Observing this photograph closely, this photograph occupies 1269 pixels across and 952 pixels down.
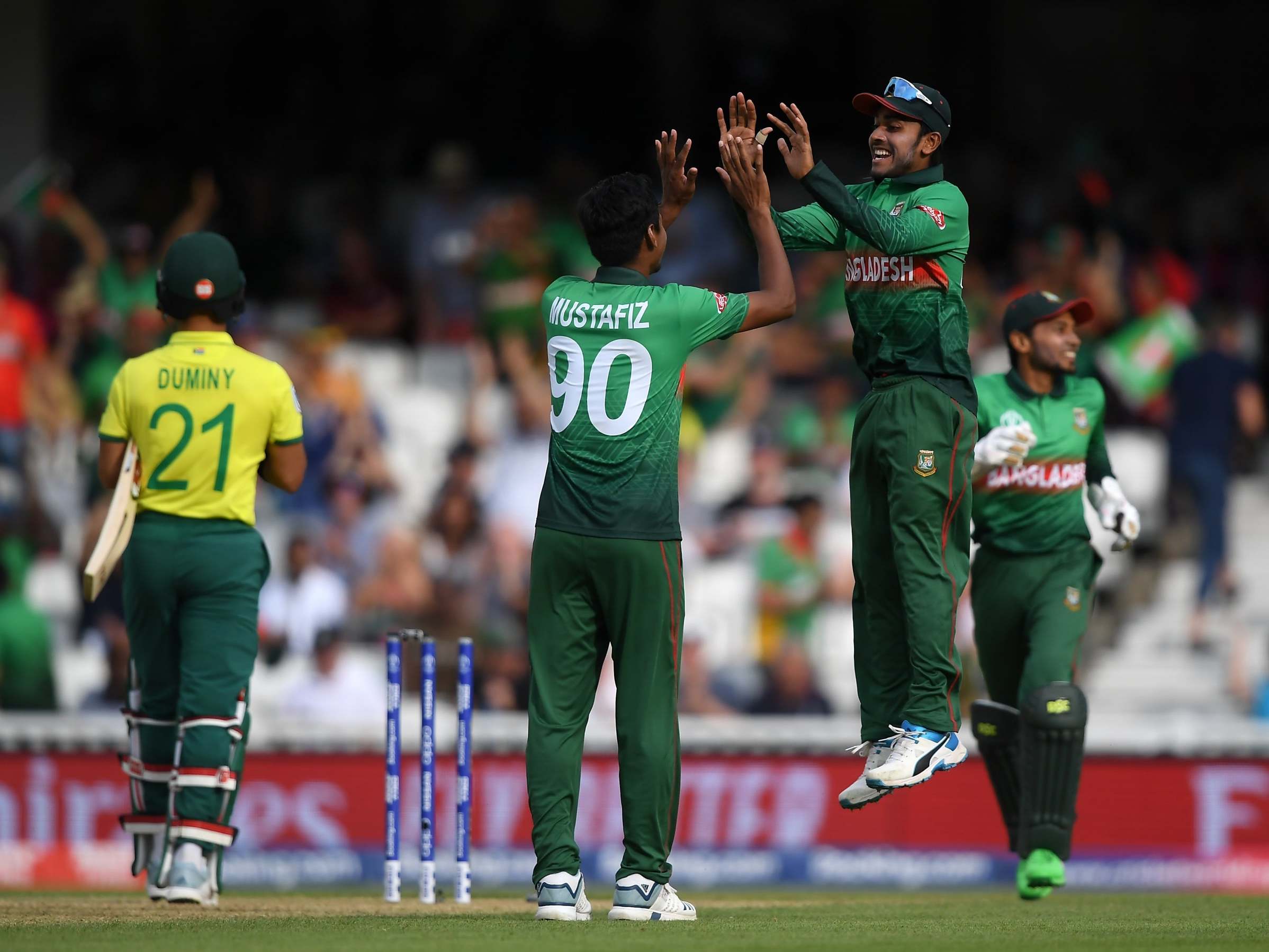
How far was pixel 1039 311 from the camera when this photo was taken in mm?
9562

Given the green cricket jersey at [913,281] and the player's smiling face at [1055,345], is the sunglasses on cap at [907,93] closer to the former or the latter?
the green cricket jersey at [913,281]

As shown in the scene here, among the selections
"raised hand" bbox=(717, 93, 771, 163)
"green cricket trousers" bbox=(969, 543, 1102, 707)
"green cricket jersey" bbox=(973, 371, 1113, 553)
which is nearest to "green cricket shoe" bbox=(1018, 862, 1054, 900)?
"green cricket trousers" bbox=(969, 543, 1102, 707)

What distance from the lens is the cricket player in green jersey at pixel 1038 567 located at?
923cm

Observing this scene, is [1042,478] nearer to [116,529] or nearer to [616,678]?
[616,678]

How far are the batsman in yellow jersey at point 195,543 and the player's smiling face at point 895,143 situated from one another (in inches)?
93.2

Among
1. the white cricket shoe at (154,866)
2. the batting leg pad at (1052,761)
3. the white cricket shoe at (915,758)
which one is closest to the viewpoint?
the white cricket shoe at (915,758)

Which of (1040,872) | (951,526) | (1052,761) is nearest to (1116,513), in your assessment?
(1052,761)

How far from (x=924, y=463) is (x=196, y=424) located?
272cm

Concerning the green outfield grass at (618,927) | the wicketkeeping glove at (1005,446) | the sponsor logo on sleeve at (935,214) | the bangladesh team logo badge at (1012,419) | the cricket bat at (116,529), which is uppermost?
the sponsor logo on sleeve at (935,214)

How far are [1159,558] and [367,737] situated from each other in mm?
6546

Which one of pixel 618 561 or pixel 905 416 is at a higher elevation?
pixel 905 416

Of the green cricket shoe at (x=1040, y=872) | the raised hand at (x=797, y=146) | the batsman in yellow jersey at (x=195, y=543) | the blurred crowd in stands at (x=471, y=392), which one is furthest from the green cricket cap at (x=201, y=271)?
the blurred crowd in stands at (x=471, y=392)

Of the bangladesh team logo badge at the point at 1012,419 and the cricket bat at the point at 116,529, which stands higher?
the bangladesh team logo badge at the point at 1012,419

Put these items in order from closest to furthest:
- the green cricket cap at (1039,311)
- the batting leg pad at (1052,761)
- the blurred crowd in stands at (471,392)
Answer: the batting leg pad at (1052,761) → the green cricket cap at (1039,311) → the blurred crowd in stands at (471,392)
